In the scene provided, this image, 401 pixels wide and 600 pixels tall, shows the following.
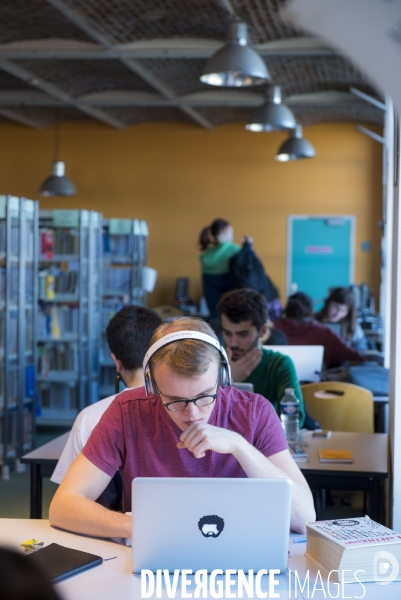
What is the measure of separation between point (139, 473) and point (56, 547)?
1.02ft

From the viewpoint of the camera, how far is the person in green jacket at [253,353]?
11.5 ft

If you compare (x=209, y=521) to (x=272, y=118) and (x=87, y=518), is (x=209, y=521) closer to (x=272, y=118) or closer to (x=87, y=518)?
(x=87, y=518)

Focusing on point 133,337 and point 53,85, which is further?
point 53,85

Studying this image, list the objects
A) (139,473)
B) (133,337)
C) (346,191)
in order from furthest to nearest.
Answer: (346,191)
(133,337)
(139,473)

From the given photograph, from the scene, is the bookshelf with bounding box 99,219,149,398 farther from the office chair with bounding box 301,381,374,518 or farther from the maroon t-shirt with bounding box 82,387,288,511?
the maroon t-shirt with bounding box 82,387,288,511

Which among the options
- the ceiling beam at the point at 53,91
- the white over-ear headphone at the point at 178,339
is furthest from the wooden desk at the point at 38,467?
the ceiling beam at the point at 53,91

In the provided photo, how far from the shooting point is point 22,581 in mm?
599

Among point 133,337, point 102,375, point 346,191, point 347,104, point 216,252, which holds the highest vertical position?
point 347,104

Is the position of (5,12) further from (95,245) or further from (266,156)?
(266,156)

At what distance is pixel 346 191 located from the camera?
38.8 feet

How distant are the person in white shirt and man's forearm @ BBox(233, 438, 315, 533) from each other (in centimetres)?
85

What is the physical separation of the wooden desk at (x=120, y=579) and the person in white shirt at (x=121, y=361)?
2.37 ft

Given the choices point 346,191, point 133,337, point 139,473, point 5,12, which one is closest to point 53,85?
point 5,12

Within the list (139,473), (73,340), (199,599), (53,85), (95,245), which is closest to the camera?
(199,599)
